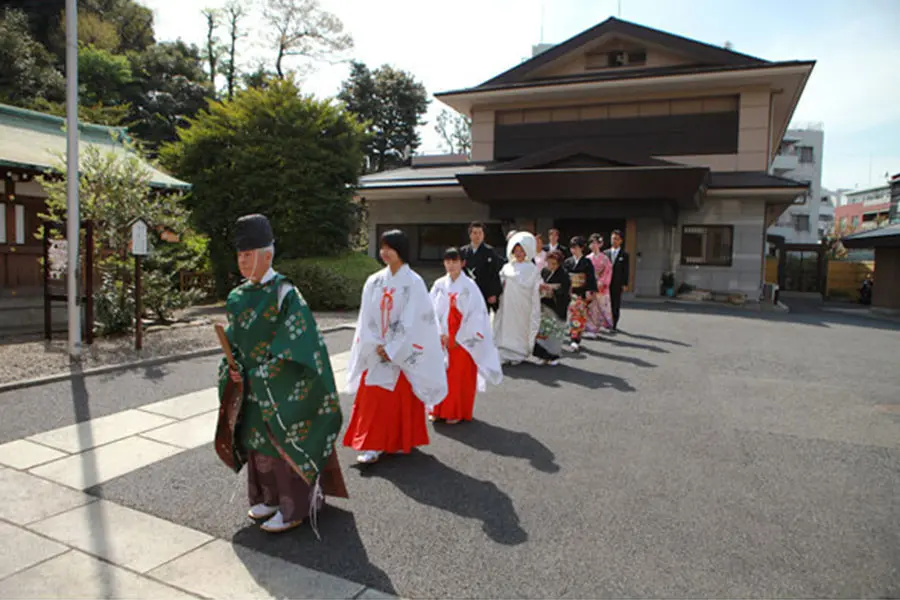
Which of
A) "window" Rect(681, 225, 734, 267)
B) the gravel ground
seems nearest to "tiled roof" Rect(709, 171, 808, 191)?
"window" Rect(681, 225, 734, 267)

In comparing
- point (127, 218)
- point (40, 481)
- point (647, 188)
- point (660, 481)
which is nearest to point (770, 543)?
point (660, 481)

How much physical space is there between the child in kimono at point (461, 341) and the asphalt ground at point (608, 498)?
284mm

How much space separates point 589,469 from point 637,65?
2129 cm

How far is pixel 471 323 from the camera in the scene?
567 centimetres

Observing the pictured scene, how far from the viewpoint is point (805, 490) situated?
159 inches

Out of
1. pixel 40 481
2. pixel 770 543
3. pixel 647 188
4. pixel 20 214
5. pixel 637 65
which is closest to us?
pixel 770 543

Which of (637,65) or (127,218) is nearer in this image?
(127,218)

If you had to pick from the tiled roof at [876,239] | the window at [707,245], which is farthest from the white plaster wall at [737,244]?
the tiled roof at [876,239]

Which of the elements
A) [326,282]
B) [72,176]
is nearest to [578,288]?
[326,282]

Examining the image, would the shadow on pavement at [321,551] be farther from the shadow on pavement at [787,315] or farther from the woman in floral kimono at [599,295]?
the shadow on pavement at [787,315]

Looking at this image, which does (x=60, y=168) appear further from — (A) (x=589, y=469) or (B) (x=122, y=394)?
(A) (x=589, y=469)

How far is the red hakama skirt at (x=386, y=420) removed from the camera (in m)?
4.38

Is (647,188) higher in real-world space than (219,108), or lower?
lower

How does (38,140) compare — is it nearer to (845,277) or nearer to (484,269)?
(484,269)
